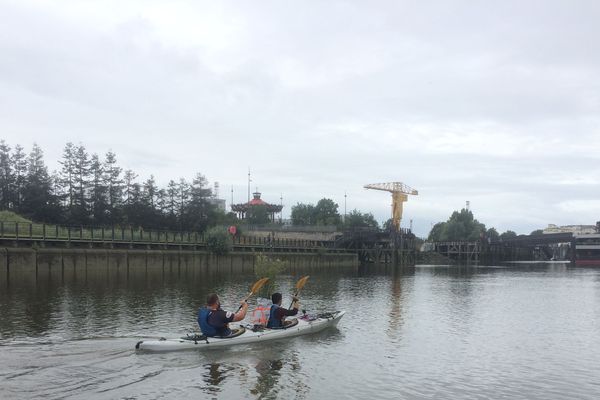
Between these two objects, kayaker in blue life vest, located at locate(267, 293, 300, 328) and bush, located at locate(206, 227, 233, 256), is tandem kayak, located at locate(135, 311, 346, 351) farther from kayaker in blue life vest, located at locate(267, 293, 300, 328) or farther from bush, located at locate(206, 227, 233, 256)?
bush, located at locate(206, 227, 233, 256)

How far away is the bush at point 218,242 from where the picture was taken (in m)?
83.4

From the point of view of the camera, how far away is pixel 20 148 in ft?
329

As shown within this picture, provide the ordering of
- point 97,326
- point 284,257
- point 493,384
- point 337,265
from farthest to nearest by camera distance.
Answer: point 337,265 → point 284,257 → point 97,326 → point 493,384

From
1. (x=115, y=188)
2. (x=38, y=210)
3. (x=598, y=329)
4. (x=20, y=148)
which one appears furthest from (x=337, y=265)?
(x=598, y=329)

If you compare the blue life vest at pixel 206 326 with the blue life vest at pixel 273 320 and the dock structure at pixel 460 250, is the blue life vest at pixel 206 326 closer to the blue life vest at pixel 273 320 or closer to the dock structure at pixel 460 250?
the blue life vest at pixel 273 320

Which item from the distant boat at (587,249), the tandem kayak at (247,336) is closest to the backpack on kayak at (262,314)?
the tandem kayak at (247,336)

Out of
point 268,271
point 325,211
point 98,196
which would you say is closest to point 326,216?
point 325,211

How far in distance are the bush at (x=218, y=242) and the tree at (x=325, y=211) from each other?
106 meters

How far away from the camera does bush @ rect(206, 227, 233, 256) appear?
83.4m

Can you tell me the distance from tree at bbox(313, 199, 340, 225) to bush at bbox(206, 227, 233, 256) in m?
106

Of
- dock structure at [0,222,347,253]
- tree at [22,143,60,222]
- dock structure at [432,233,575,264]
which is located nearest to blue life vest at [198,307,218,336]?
dock structure at [0,222,347,253]

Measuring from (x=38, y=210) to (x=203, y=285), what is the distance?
50.6 meters

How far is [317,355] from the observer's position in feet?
77.4

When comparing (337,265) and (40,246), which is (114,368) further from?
(337,265)
